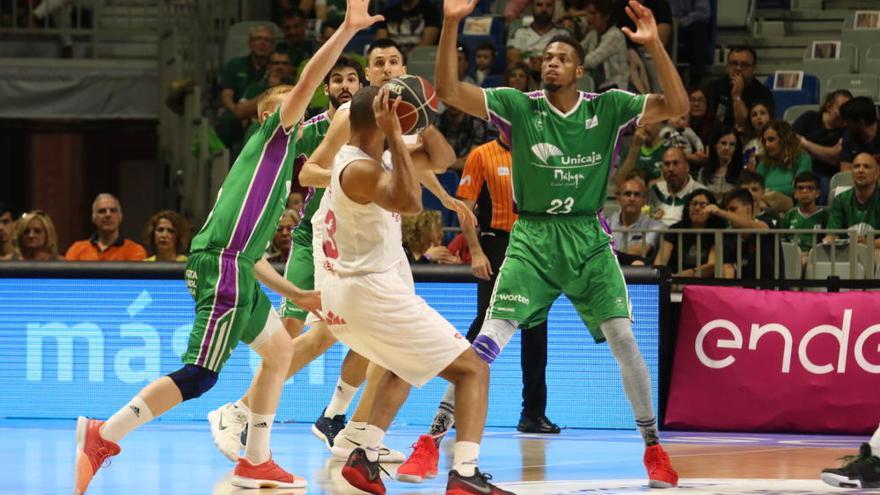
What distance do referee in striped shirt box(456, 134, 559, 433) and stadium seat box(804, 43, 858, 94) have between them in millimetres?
6946

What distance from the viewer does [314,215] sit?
8.81 metres

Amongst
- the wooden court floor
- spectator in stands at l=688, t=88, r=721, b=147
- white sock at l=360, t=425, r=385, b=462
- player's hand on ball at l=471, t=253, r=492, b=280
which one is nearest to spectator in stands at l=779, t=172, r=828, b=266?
spectator in stands at l=688, t=88, r=721, b=147

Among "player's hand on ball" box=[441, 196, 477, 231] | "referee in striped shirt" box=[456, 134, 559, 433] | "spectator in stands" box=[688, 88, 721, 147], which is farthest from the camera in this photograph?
"spectator in stands" box=[688, 88, 721, 147]

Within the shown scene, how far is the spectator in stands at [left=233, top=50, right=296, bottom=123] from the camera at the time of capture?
15.3 metres

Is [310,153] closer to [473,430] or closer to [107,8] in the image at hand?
[473,430]

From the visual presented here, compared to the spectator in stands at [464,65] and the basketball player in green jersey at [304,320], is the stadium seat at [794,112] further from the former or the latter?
the basketball player in green jersey at [304,320]

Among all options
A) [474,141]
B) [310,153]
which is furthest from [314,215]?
[474,141]

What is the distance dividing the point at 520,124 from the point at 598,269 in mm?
826

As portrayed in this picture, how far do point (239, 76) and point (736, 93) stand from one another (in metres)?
4.81

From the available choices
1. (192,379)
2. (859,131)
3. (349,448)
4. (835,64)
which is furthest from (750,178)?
(192,379)

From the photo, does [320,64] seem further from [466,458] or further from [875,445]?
[875,445]

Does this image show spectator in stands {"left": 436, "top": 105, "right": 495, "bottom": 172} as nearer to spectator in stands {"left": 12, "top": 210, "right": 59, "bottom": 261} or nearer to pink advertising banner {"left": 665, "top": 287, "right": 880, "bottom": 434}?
spectator in stands {"left": 12, "top": 210, "right": 59, "bottom": 261}

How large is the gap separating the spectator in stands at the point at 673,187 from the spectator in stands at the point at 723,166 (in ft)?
2.72

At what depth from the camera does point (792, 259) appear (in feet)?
37.3
